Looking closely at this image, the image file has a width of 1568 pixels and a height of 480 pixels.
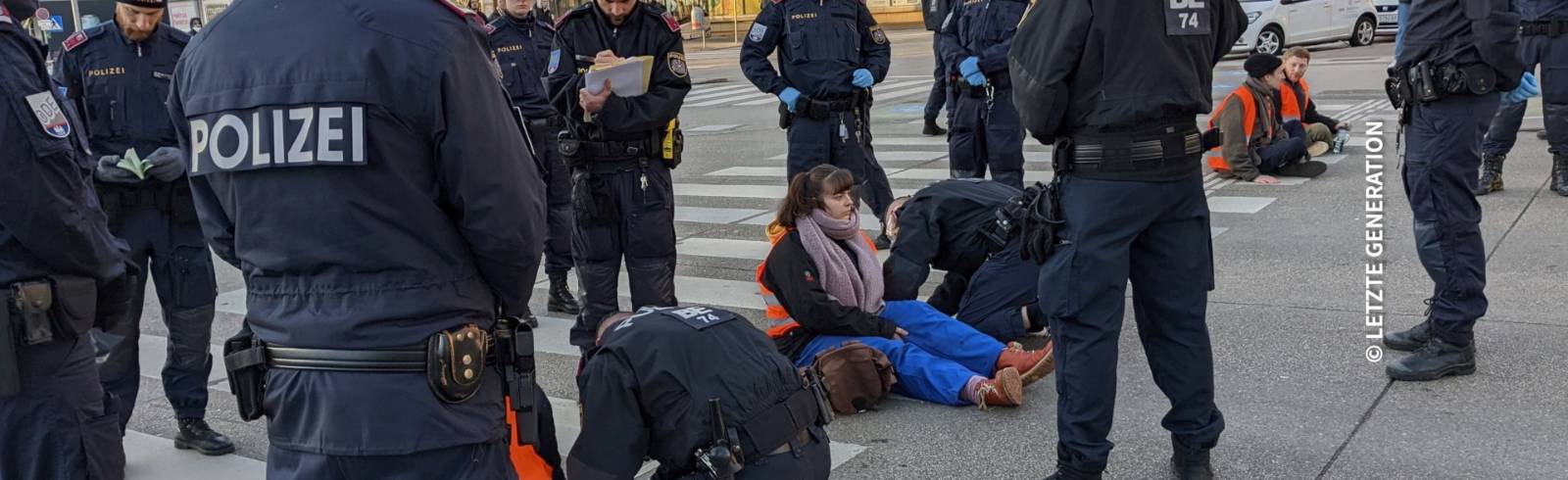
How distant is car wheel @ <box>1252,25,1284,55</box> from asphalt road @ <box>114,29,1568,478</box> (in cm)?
1118

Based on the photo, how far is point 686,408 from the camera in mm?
3627

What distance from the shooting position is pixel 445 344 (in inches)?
107

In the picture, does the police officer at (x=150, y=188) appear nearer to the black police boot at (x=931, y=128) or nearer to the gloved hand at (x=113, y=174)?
the gloved hand at (x=113, y=174)

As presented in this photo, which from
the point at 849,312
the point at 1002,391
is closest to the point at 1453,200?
the point at 1002,391

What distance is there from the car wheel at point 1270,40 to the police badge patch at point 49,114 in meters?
19.4

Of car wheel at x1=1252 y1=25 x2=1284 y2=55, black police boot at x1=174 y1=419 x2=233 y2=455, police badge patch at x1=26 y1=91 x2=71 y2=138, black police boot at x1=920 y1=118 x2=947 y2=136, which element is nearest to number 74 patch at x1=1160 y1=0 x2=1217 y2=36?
police badge patch at x1=26 y1=91 x2=71 y2=138

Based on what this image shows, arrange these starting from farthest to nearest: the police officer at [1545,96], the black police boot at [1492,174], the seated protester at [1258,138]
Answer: the seated protester at [1258,138] < the black police boot at [1492,174] < the police officer at [1545,96]

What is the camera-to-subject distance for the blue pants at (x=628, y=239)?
5891 mm

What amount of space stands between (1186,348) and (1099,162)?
2.10 ft

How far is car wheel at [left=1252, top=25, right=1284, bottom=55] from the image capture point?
67.5ft

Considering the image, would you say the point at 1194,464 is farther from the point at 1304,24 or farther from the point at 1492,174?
the point at 1304,24

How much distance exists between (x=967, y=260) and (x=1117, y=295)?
241 cm

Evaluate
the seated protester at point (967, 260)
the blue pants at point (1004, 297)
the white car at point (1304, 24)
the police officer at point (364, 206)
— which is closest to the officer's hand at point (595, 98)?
the seated protester at point (967, 260)

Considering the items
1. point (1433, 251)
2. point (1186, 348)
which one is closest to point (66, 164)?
point (1186, 348)
